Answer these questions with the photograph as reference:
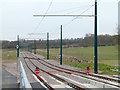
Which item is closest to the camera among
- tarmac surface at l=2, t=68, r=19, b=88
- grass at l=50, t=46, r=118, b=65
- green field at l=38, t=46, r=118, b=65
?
tarmac surface at l=2, t=68, r=19, b=88

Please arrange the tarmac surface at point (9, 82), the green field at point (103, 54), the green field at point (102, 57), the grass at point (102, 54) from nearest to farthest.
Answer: the tarmac surface at point (9, 82) < the green field at point (102, 57) < the green field at point (103, 54) < the grass at point (102, 54)

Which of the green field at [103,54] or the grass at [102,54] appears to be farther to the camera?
the grass at [102,54]

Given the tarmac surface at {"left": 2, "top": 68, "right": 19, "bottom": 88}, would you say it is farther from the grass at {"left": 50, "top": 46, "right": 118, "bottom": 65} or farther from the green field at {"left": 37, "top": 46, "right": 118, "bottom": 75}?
the grass at {"left": 50, "top": 46, "right": 118, "bottom": 65}

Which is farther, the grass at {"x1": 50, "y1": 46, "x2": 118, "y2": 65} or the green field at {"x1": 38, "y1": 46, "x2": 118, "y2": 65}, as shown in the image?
the grass at {"x1": 50, "y1": 46, "x2": 118, "y2": 65}

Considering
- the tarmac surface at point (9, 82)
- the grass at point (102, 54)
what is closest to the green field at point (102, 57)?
the grass at point (102, 54)

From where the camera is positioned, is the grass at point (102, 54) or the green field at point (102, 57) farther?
the grass at point (102, 54)

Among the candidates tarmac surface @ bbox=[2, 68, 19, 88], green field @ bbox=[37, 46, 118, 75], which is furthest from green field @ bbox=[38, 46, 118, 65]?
tarmac surface @ bbox=[2, 68, 19, 88]

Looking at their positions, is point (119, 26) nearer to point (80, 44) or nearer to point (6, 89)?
point (6, 89)

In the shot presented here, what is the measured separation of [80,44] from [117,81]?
71892mm

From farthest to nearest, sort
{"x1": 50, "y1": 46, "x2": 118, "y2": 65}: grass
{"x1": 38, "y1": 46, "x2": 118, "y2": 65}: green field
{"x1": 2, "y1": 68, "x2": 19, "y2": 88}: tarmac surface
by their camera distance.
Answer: {"x1": 50, "y1": 46, "x2": 118, "y2": 65}: grass < {"x1": 38, "y1": 46, "x2": 118, "y2": 65}: green field < {"x1": 2, "y1": 68, "x2": 19, "y2": 88}: tarmac surface

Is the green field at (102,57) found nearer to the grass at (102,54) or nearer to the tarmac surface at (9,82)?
the grass at (102,54)

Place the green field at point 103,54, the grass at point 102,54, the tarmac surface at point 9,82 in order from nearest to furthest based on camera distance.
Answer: the tarmac surface at point 9,82 → the green field at point 103,54 → the grass at point 102,54

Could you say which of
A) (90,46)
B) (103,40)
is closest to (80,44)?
(90,46)

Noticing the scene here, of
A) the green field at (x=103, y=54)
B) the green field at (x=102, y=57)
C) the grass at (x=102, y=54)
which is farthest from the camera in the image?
the grass at (x=102, y=54)
